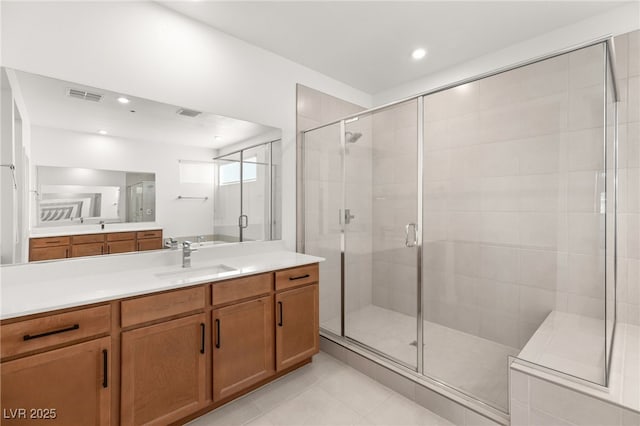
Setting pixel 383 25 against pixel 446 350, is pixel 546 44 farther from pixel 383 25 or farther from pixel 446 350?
pixel 446 350

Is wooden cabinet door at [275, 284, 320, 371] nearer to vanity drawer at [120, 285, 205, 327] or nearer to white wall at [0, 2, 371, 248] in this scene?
vanity drawer at [120, 285, 205, 327]

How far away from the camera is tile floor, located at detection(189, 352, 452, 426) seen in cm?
176

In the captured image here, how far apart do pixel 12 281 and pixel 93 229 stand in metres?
0.44

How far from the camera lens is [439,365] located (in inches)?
82.4

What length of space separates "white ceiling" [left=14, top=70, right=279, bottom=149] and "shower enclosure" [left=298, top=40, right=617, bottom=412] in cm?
86

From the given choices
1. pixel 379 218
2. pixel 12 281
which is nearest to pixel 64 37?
pixel 12 281

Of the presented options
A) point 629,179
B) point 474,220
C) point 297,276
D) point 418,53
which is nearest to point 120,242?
point 297,276

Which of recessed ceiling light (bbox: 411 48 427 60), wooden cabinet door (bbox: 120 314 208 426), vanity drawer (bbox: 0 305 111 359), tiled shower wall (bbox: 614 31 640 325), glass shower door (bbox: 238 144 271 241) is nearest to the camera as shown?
vanity drawer (bbox: 0 305 111 359)

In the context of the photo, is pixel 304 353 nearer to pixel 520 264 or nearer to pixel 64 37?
pixel 520 264

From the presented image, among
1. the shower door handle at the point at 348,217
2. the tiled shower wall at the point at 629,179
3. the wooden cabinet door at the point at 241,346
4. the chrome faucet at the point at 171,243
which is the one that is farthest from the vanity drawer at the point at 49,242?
the tiled shower wall at the point at 629,179

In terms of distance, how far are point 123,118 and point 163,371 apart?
161 cm

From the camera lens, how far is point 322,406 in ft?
6.21

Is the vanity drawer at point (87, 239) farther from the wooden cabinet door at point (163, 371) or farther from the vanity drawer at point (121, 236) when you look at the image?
the wooden cabinet door at point (163, 371)

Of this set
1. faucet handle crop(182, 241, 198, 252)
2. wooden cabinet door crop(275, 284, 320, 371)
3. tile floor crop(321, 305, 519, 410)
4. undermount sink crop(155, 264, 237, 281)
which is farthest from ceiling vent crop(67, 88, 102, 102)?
tile floor crop(321, 305, 519, 410)
